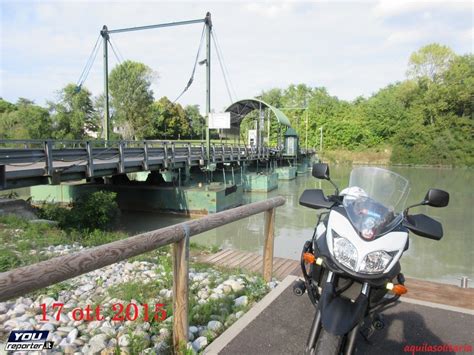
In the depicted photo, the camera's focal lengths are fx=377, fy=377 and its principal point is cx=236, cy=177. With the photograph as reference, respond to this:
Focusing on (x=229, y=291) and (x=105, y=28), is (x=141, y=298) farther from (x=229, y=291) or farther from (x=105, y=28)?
(x=105, y=28)

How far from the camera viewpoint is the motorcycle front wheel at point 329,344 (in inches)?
77.2

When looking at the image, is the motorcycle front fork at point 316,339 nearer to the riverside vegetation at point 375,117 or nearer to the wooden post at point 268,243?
the wooden post at point 268,243

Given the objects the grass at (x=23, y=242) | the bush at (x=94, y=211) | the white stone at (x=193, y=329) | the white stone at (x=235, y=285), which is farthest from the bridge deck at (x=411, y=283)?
the bush at (x=94, y=211)

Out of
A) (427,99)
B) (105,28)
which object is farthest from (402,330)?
(427,99)

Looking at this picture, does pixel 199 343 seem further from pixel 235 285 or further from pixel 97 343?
pixel 235 285

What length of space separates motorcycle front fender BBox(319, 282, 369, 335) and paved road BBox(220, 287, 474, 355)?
0.82m

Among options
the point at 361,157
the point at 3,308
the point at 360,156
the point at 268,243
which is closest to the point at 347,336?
the point at 268,243

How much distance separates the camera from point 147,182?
1809cm

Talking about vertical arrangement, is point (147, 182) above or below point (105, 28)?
below

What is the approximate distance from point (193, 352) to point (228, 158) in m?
20.2

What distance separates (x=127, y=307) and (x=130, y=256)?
4.30 feet

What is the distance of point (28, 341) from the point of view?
2756 millimetres

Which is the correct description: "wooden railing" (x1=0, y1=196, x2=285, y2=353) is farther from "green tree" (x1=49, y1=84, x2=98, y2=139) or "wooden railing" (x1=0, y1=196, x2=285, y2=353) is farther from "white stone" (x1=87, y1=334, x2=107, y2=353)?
"green tree" (x1=49, y1=84, x2=98, y2=139)

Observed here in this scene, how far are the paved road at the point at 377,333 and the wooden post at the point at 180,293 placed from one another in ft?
1.01
